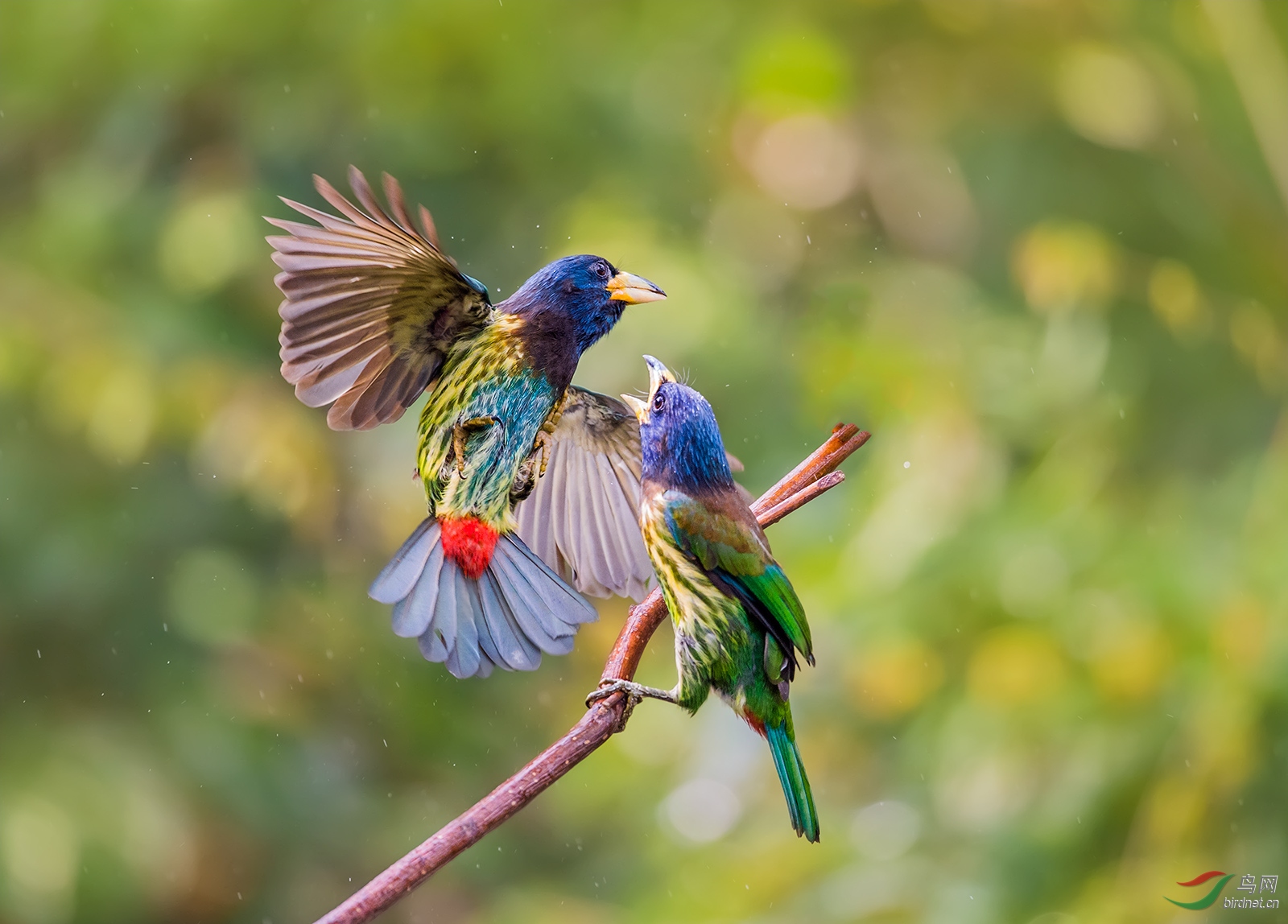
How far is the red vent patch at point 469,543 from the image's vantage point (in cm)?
157

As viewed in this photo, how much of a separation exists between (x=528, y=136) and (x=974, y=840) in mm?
3345

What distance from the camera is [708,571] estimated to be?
1420mm

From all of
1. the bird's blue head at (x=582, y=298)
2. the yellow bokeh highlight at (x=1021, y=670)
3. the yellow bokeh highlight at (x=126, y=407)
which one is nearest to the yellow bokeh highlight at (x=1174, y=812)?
the yellow bokeh highlight at (x=1021, y=670)

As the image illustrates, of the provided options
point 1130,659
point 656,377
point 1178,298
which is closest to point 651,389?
point 656,377

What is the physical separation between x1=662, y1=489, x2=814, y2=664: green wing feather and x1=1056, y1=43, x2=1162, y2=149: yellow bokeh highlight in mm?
4129

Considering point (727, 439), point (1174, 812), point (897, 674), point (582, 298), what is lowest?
point (1174, 812)

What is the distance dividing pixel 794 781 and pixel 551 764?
32 centimetres

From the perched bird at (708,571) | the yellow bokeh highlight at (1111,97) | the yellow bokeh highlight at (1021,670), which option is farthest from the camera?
the yellow bokeh highlight at (1111,97)

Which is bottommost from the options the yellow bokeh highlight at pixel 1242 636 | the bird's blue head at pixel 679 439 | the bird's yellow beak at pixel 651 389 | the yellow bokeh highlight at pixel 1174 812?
the yellow bokeh highlight at pixel 1174 812

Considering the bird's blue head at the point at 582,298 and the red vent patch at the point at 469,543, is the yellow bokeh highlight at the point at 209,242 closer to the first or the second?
the bird's blue head at the point at 582,298

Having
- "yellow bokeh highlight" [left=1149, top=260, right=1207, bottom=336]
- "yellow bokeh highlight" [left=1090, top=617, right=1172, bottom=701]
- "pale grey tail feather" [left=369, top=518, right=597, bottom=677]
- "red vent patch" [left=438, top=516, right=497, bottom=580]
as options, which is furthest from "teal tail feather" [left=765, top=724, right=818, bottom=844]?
"yellow bokeh highlight" [left=1149, top=260, right=1207, bottom=336]

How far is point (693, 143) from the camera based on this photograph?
630 cm

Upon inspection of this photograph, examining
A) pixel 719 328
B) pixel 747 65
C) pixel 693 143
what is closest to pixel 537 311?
pixel 719 328

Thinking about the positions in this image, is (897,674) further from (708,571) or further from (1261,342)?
(708,571)
